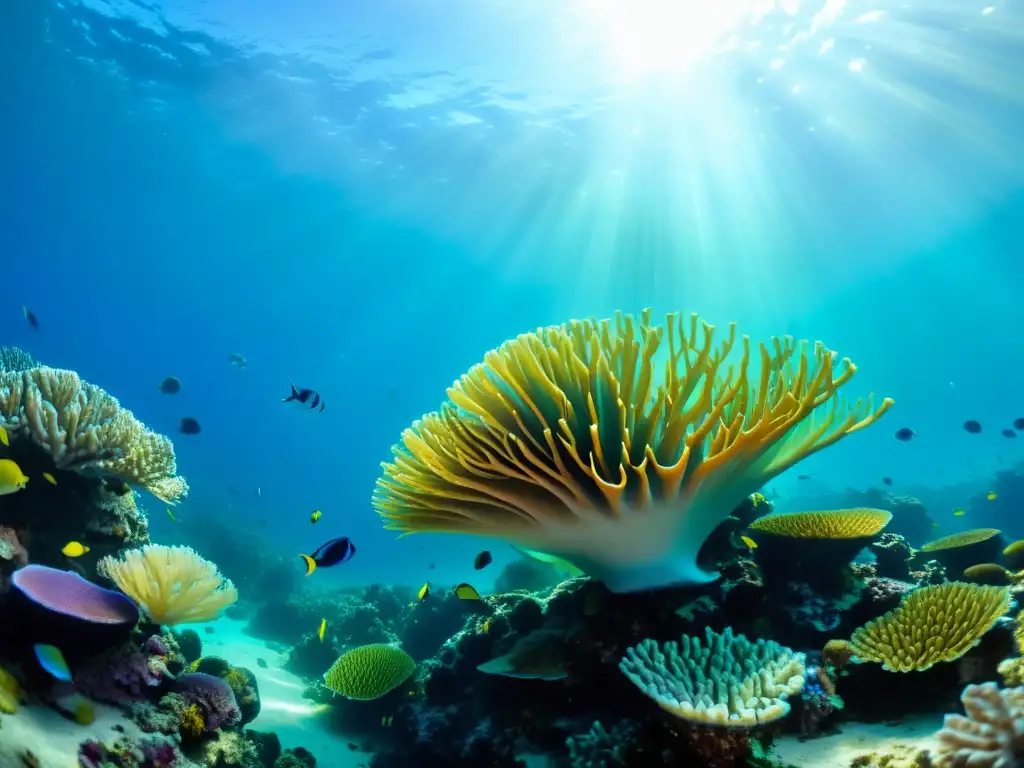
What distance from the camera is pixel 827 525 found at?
4.20 meters

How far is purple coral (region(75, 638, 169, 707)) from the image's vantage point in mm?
3385

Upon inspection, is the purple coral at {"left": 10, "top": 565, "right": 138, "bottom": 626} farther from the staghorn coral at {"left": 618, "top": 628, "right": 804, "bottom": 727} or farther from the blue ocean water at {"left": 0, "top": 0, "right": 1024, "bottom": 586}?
the blue ocean water at {"left": 0, "top": 0, "right": 1024, "bottom": 586}

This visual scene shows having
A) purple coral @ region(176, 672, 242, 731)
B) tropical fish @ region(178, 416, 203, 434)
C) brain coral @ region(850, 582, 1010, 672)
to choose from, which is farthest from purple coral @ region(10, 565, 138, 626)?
tropical fish @ region(178, 416, 203, 434)

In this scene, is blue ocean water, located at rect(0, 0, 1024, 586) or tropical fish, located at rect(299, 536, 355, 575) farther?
blue ocean water, located at rect(0, 0, 1024, 586)

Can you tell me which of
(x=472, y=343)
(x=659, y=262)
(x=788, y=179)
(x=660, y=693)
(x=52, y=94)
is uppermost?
(x=472, y=343)

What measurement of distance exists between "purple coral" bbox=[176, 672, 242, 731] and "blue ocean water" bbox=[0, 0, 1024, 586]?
2249 cm

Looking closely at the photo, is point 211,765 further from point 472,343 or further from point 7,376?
point 472,343

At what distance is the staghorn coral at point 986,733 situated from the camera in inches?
76.1

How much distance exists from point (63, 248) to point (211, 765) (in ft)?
213

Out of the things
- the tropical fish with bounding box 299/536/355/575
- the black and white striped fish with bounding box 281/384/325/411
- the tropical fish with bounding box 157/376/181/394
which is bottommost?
the tropical fish with bounding box 299/536/355/575

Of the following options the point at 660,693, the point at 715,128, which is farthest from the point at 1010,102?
the point at 660,693

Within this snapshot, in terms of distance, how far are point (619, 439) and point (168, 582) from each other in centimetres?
354

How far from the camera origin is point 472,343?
64062 mm

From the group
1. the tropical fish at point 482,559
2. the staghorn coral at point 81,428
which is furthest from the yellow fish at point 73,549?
the tropical fish at point 482,559
